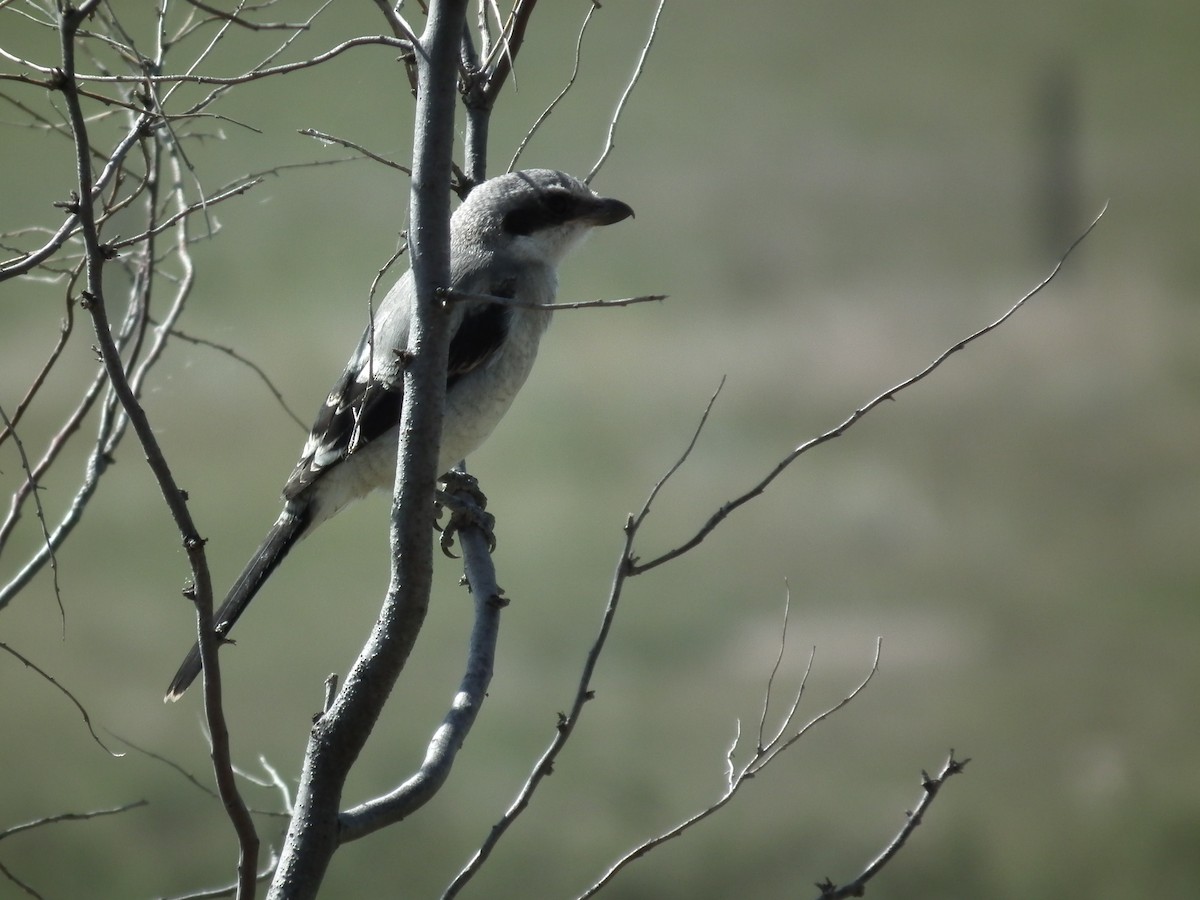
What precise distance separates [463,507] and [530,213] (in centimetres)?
54

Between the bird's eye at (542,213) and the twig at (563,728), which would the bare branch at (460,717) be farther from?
the bird's eye at (542,213)

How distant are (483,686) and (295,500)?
0.76 meters

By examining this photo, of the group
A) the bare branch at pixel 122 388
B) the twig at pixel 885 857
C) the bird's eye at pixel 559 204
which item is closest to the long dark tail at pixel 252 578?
the bird's eye at pixel 559 204

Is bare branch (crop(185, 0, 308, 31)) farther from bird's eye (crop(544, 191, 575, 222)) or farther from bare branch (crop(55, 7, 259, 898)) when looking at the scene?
bird's eye (crop(544, 191, 575, 222))

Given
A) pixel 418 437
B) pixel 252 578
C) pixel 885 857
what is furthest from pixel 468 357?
pixel 885 857

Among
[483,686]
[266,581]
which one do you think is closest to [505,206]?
[266,581]

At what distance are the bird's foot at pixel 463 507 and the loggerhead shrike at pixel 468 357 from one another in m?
0.07

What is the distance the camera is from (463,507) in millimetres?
1966

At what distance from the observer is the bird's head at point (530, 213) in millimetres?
1989

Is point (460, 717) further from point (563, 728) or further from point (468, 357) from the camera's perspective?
point (468, 357)

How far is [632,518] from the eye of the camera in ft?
3.69

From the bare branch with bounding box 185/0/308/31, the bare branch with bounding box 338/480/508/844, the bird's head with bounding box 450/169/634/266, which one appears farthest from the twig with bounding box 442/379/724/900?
the bird's head with bounding box 450/169/634/266

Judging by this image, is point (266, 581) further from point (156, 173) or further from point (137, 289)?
point (156, 173)

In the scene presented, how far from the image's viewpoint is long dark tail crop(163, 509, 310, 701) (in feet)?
5.98
